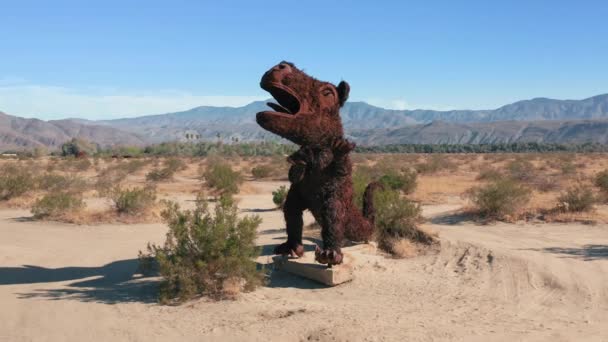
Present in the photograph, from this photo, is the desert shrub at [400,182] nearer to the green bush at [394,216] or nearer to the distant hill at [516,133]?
the green bush at [394,216]

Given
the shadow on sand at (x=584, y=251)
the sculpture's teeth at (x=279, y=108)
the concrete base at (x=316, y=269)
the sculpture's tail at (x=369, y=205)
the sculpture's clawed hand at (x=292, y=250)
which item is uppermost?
the sculpture's teeth at (x=279, y=108)

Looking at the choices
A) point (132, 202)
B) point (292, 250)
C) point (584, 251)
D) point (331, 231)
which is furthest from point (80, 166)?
point (584, 251)

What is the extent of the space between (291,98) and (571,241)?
7662mm

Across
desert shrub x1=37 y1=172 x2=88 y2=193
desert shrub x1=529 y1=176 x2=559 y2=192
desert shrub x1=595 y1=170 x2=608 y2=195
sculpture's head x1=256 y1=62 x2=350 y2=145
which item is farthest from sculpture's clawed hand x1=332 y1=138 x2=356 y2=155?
desert shrub x1=529 y1=176 x2=559 y2=192

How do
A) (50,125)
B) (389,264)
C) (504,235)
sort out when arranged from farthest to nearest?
1. (50,125)
2. (504,235)
3. (389,264)

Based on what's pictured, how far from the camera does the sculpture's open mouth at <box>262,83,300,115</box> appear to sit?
23.8 feet

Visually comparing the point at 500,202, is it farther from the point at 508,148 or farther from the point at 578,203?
the point at 508,148

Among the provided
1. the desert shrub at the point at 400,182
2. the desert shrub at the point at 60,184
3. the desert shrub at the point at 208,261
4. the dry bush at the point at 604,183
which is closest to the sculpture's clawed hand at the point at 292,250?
Result: the desert shrub at the point at 208,261

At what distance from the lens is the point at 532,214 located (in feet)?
48.0

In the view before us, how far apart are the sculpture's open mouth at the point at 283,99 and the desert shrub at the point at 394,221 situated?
3830 millimetres

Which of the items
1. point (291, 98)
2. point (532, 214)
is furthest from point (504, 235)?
point (291, 98)

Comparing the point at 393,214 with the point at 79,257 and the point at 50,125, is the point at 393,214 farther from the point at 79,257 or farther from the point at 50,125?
the point at 50,125

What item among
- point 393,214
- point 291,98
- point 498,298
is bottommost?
point 498,298

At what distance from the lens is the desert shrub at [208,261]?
7027 millimetres
